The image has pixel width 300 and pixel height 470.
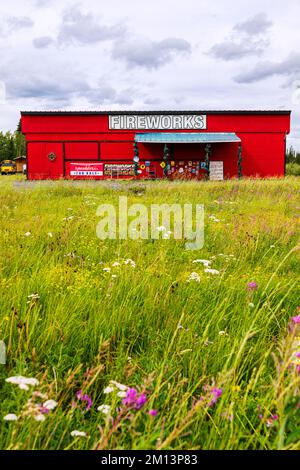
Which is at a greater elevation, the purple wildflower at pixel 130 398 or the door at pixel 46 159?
the door at pixel 46 159

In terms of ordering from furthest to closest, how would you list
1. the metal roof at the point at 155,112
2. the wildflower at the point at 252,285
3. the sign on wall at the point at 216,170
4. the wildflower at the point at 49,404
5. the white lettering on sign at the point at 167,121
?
the sign on wall at the point at 216,170
the white lettering on sign at the point at 167,121
the metal roof at the point at 155,112
the wildflower at the point at 252,285
the wildflower at the point at 49,404

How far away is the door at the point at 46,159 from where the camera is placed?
28.5 m

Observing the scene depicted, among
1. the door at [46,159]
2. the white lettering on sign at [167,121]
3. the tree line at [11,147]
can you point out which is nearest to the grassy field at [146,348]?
the door at [46,159]

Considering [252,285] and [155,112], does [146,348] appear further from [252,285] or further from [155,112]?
[155,112]

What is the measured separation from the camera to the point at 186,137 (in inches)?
1091

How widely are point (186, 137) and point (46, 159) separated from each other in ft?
32.2

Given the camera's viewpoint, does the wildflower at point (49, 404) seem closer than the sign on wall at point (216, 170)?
Yes

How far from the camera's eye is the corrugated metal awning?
26.7m

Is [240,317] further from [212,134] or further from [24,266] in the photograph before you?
[212,134]

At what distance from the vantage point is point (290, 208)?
988 centimetres

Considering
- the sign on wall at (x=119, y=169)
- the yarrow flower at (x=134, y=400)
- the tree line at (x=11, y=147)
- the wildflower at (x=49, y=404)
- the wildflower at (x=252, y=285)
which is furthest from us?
the tree line at (x=11, y=147)

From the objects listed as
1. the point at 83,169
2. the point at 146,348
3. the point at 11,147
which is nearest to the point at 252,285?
the point at 146,348

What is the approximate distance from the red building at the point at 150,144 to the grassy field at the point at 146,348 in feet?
74.5

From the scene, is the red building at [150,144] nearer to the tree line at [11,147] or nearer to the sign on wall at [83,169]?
the sign on wall at [83,169]
